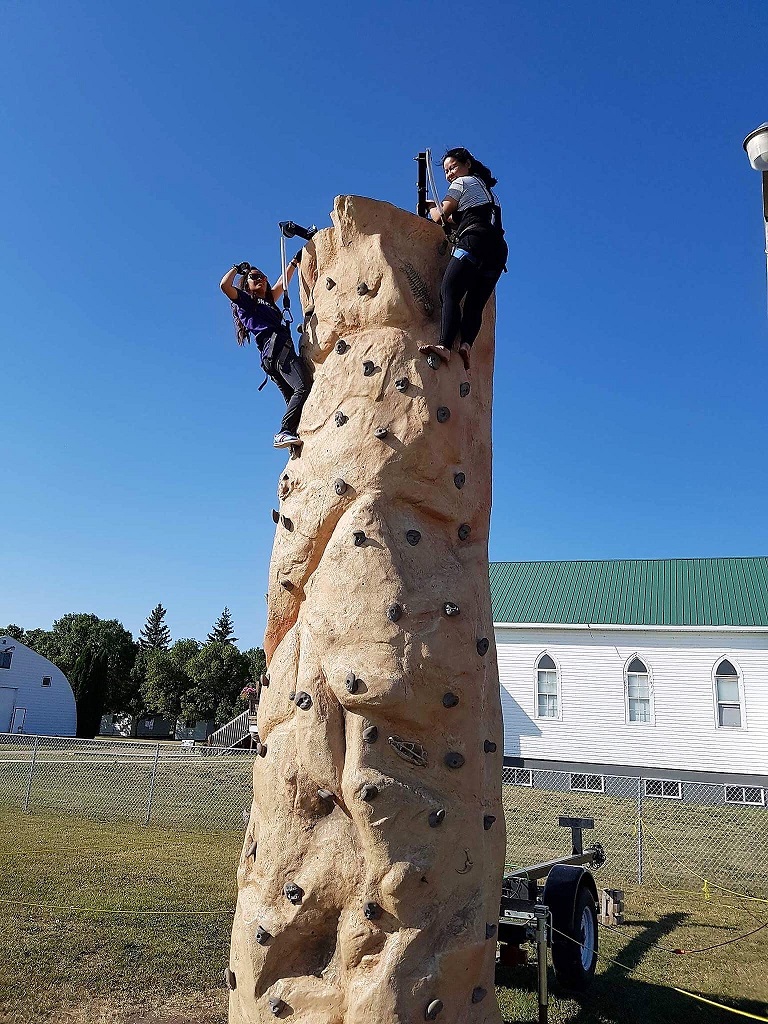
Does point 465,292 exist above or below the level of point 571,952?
above

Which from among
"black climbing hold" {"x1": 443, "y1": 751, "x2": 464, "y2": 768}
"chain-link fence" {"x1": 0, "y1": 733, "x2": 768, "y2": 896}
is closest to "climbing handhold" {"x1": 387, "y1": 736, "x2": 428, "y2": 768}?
"black climbing hold" {"x1": 443, "y1": 751, "x2": 464, "y2": 768}

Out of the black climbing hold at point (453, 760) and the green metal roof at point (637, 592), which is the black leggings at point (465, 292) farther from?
the green metal roof at point (637, 592)

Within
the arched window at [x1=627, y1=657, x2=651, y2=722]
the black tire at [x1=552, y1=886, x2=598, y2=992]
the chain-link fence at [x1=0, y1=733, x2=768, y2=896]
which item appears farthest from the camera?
the arched window at [x1=627, y1=657, x2=651, y2=722]

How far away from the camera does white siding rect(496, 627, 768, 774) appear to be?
2052 centimetres

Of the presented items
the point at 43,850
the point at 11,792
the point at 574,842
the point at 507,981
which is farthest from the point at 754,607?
the point at 11,792

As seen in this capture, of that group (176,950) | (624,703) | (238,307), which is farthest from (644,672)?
(238,307)

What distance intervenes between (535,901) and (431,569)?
3.64 m

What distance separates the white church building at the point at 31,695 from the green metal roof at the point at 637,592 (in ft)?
99.9

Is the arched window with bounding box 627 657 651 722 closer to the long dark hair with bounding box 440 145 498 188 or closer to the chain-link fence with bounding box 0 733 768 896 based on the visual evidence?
the chain-link fence with bounding box 0 733 768 896

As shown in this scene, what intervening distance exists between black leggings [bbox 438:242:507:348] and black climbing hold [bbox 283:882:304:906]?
10.3 feet

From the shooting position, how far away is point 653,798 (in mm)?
18781

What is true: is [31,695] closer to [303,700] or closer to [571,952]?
[571,952]

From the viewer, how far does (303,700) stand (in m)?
4.09

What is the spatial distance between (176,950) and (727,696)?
58.7ft
